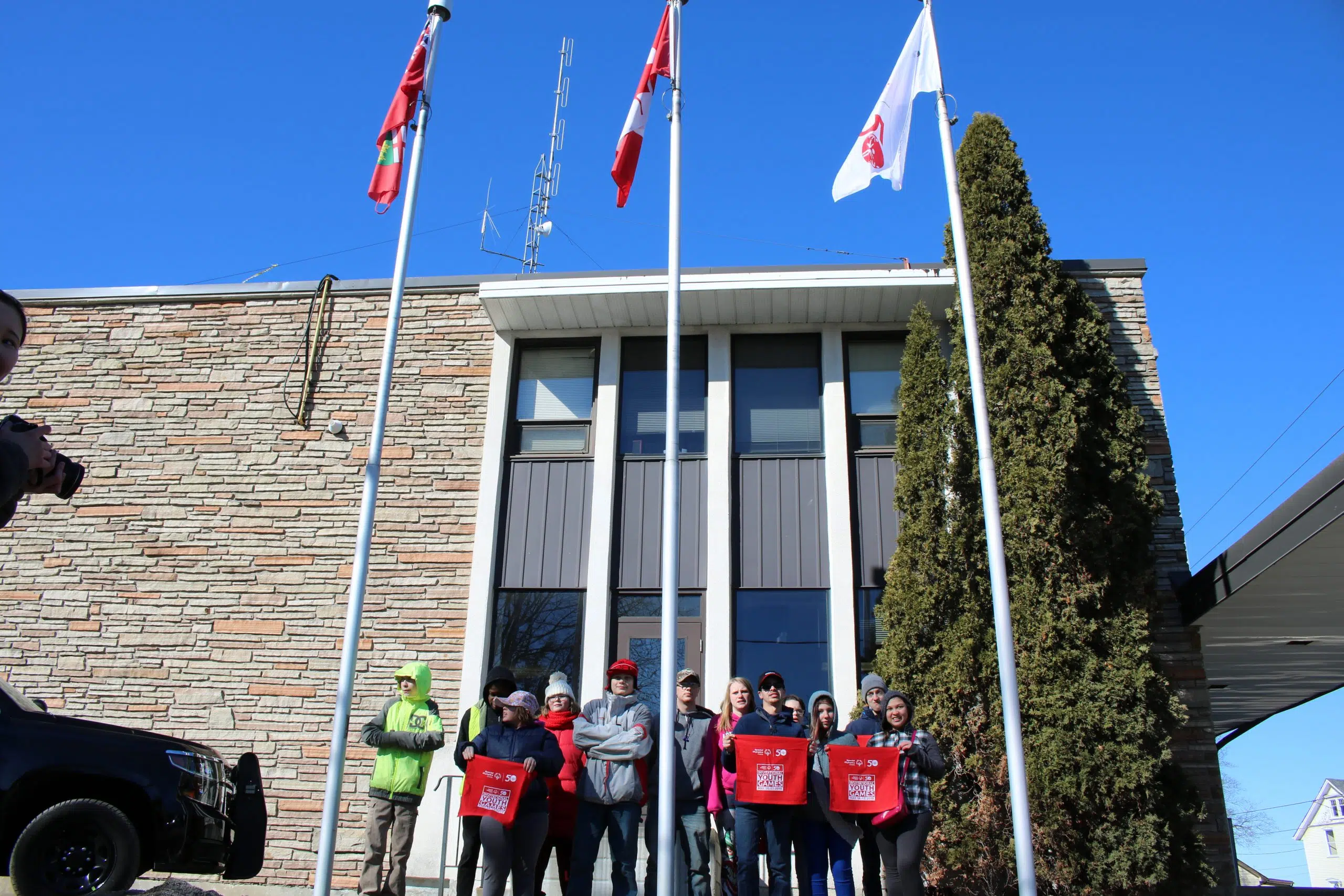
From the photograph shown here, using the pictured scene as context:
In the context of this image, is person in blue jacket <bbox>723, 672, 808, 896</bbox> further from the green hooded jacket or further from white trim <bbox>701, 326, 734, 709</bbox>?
white trim <bbox>701, 326, 734, 709</bbox>

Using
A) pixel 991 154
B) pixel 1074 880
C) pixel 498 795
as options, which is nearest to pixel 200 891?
pixel 498 795

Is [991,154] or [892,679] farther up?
[991,154]

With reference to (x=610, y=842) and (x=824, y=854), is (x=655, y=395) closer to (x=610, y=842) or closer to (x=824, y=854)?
(x=610, y=842)

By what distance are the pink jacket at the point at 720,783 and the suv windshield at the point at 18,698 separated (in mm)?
4357

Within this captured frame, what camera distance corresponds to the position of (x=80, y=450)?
11070 mm

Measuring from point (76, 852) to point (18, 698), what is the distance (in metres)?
1.24

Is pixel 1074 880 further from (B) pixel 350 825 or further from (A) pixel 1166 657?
(B) pixel 350 825

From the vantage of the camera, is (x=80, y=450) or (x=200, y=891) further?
(x=80, y=450)

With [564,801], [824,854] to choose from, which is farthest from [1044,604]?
[564,801]

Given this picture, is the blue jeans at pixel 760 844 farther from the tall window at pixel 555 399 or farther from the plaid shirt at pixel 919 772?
the tall window at pixel 555 399

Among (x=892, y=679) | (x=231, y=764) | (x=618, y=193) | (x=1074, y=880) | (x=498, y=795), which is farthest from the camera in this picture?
(x=231, y=764)

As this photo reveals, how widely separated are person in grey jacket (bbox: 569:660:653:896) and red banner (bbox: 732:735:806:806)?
66 centimetres

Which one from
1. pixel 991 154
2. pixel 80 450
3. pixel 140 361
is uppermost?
pixel 991 154

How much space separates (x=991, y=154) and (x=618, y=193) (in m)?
4.28
